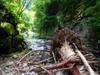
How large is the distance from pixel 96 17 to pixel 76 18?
13.4 feet

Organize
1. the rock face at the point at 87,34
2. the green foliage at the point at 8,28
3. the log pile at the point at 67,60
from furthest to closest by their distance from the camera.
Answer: the green foliage at the point at 8,28, the rock face at the point at 87,34, the log pile at the point at 67,60

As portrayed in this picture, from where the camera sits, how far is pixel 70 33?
8133 mm

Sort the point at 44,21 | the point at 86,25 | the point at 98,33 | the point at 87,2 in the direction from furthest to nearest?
the point at 44,21, the point at 86,25, the point at 87,2, the point at 98,33

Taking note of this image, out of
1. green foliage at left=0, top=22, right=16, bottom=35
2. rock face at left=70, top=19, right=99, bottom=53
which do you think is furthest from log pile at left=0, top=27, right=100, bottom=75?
green foliage at left=0, top=22, right=16, bottom=35

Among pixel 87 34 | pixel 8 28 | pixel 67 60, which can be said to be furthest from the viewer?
pixel 8 28

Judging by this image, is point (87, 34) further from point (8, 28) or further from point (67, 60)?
point (67, 60)

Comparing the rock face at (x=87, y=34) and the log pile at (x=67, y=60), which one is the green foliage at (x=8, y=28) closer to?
the log pile at (x=67, y=60)

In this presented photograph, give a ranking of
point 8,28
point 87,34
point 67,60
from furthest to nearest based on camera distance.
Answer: point 8,28 → point 87,34 → point 67,60

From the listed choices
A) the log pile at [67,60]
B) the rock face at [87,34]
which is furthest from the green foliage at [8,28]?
the rock face at [87,34]

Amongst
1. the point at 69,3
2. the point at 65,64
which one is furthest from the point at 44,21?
the point at 65,64

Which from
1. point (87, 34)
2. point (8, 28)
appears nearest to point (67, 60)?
point (87, 34)

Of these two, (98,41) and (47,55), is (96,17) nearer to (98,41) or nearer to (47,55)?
(98,41)

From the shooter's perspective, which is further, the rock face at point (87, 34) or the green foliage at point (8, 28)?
the green foliage at point (8, 28)

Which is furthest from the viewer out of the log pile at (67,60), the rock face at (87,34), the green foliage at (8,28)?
the green foliage at (8,28)
